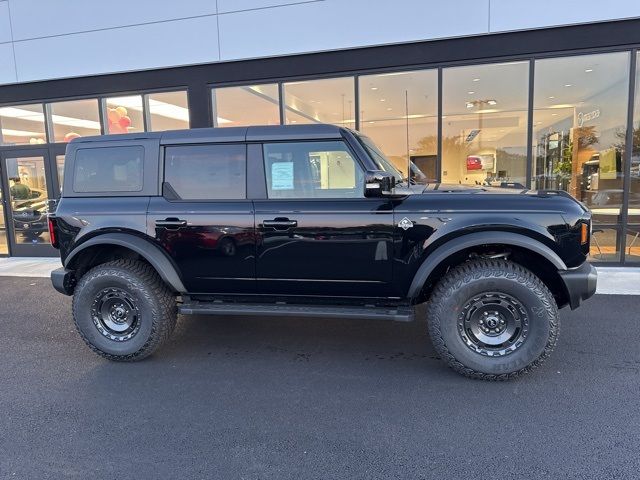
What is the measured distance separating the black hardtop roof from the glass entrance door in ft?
21.4

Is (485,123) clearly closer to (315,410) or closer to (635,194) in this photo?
(635,194)

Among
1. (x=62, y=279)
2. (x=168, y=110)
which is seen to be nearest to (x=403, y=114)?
(x=168, y=110)

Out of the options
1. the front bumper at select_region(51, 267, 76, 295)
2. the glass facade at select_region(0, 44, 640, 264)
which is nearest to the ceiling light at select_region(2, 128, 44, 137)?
the glass facade at select_region(0, 44, 640, 264)

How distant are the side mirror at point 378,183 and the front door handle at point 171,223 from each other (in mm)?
1614

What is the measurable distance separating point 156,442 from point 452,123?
22.7 ft

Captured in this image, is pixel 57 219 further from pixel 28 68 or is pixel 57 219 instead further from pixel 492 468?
pixel 28 68

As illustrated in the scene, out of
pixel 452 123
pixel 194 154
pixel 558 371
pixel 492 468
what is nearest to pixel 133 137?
pixel 194 154

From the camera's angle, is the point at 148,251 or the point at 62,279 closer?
the point at 148,251

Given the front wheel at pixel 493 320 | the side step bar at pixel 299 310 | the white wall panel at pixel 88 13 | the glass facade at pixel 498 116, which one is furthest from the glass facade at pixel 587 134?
the white wall panel at pixel 88 13

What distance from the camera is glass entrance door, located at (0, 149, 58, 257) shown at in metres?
9.44

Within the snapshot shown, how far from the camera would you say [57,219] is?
13.2 feet

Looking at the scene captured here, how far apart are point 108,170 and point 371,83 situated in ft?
17.3

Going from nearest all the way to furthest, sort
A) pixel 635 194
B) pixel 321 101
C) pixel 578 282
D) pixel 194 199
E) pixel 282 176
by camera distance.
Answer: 1. pixel 578 282
2. pixel 282 176
3. pixel 194 199
4. pixel 635 194
5. pixel 321 101

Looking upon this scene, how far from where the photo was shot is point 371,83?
785 cm
